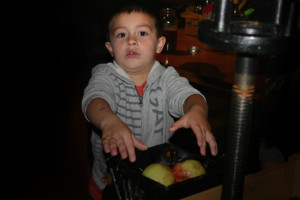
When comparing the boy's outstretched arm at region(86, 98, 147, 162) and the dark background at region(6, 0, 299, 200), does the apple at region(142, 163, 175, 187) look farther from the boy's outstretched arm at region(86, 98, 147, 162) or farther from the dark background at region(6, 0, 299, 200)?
the dark background at region(6, 0, 299, 200)

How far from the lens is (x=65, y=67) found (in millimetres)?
5102

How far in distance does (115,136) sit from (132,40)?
0.63 m

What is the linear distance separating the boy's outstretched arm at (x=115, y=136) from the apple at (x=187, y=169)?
0.91 ft

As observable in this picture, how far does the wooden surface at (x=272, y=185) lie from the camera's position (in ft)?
3.09

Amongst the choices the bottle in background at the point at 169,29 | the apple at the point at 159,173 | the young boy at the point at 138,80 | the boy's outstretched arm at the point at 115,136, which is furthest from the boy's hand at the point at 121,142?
the bottle in background at the point at 169,29

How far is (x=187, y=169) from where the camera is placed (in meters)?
1.03

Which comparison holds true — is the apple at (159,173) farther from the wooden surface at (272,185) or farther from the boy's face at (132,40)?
the boy's face at (132,40)

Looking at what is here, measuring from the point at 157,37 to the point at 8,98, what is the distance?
3163mm

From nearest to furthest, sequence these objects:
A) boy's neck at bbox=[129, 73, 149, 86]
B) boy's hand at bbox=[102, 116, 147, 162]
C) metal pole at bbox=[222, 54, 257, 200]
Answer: metal pole at bbox=[222, 54, 257, 200]
boy's hand at bbox=[102, 116, 147, 162]
boy's neck at bbox=[129, 73, 149, 86]

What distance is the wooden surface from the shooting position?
0.94 m

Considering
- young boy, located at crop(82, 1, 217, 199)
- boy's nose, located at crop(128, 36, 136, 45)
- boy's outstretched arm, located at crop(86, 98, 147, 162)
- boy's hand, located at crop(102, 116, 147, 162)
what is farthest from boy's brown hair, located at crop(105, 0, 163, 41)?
boy's hand, located at crop(102, 116, 147, 162)

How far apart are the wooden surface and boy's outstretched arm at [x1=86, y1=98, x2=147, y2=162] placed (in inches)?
10.0

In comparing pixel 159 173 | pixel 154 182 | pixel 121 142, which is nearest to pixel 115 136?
pixel 121 142

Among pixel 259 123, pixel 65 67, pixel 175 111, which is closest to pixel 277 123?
pixel 259 123
